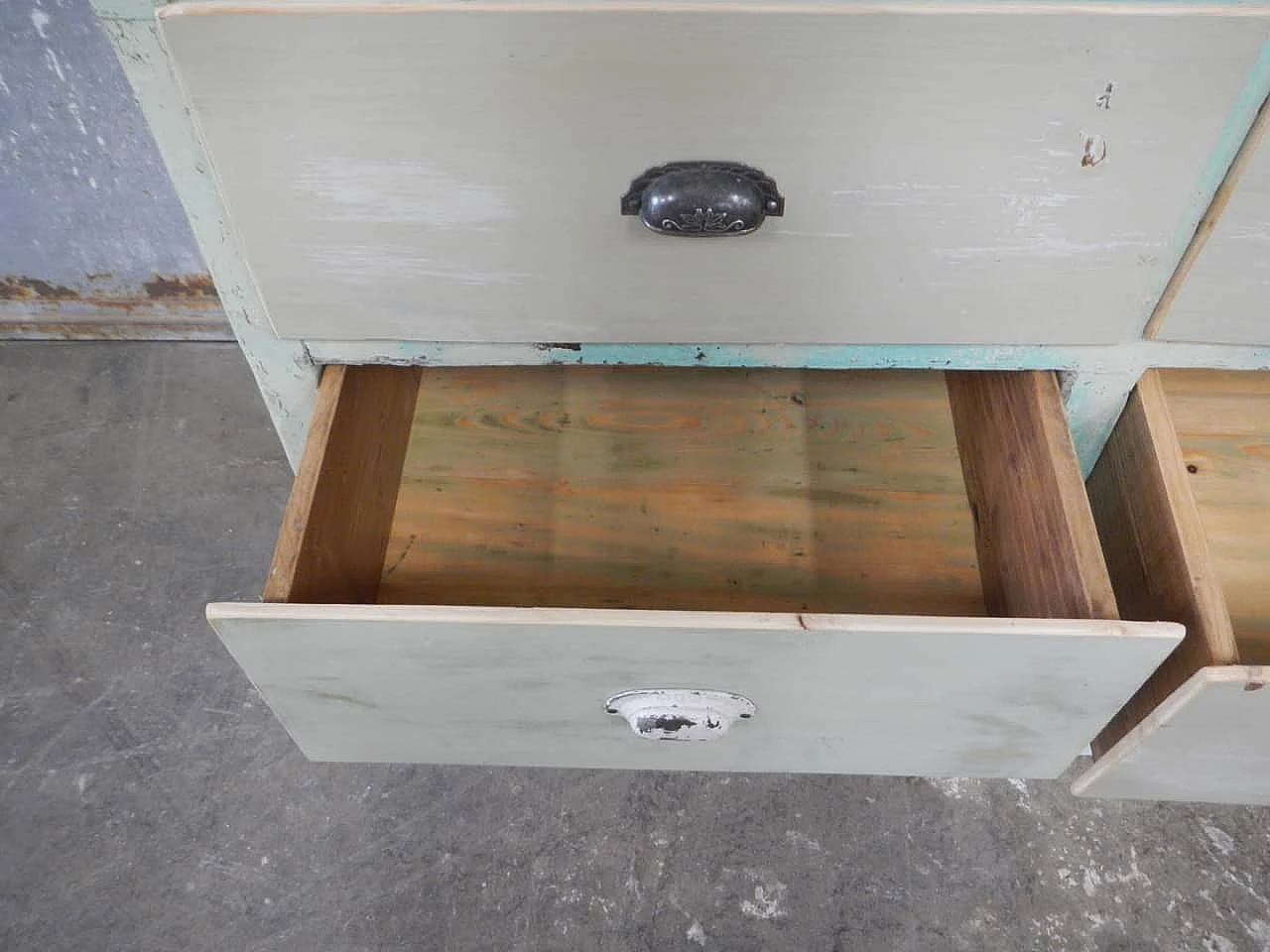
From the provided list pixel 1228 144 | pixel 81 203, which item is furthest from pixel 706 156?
pixel 81 203

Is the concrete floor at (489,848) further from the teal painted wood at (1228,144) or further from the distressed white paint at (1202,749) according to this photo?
the teal painted wood at (1228,144)

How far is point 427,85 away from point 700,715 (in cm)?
41

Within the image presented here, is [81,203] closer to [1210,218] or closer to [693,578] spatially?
[693,578]

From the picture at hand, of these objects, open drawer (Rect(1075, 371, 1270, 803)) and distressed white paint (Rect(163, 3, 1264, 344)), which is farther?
open drawer (Rect(1075, 371, 1270, 803))

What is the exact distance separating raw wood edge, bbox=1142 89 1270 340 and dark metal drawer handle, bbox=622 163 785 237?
246 mm

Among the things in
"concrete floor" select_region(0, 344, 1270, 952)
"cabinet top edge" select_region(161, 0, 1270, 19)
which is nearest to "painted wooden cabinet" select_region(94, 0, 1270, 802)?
"cabinet top edge" select_region(161, 0, 1270, 19)

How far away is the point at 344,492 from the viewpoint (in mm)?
688

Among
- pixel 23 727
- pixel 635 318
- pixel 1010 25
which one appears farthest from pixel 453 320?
pixel 23 727

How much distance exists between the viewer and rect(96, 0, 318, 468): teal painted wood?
19.0 inches

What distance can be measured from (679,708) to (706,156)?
339mm

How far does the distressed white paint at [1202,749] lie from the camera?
1.85 ft

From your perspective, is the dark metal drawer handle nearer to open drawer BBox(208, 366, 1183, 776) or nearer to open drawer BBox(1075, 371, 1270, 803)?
open drawer BBox(208, 366, 1183, 776)

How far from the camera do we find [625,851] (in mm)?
829

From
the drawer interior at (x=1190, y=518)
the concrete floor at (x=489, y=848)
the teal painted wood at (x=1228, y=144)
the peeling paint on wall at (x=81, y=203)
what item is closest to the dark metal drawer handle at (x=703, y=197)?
the teal painted wood at (x=1228, y=144)
